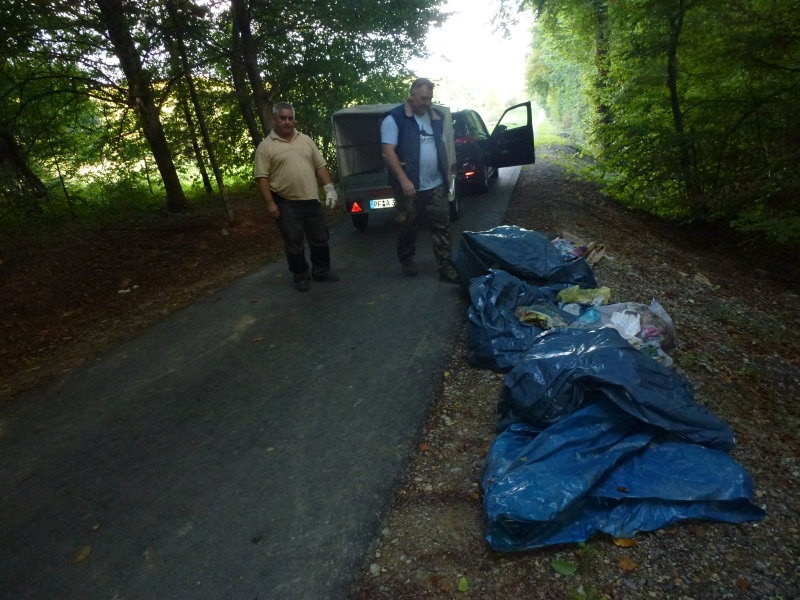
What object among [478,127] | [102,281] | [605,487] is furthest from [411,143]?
[478,127]

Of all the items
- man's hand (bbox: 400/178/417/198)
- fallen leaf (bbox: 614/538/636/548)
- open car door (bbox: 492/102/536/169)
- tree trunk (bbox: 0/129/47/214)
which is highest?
tree trunk (bbox: 0/129/47/214)

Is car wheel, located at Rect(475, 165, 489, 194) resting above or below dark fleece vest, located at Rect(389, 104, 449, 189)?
below

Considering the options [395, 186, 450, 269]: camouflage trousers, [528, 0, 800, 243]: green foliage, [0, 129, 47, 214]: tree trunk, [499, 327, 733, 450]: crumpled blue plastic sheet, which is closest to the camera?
[499, 327, 733, 450]: crumpled blue plastic sheet

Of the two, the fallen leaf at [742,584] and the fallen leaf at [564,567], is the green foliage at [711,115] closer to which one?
the fallen leaf at [742,584]

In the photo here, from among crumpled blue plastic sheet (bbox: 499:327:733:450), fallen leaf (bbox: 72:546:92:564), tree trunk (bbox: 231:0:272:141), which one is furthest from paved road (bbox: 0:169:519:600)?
tree trunk (bbox: 231:0:272:141)

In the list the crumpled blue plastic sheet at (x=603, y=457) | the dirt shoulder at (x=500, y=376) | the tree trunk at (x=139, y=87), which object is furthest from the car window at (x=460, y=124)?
the crumpled blue plastic sheet at (x=603, y=457)

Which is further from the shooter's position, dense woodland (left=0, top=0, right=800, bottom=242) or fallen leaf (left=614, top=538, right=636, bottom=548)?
dense woodland (left=0, top=0, right=800, bottom=242)

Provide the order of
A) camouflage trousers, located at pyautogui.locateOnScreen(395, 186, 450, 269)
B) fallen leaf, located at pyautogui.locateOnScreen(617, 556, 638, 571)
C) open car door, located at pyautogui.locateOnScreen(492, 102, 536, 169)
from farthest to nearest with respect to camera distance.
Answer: open car door, located at pyautogui.locateOnScreen(492, 102, 536, 169) → camouflage trousers, located at pyautogui.locateOnScreen(395, 186, 450, 269) → fallen leaf, located at pyautogui.locateOnScreen(617, 556, 638, 571)

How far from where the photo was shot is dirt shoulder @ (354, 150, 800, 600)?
1.93m

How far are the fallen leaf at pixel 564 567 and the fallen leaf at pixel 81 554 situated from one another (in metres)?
2.26

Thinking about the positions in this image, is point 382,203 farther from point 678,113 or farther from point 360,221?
point 678,113

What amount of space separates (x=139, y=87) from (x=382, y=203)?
5886 millimetres

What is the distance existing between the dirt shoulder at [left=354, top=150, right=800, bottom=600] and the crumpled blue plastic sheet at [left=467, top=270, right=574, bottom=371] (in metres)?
0.14

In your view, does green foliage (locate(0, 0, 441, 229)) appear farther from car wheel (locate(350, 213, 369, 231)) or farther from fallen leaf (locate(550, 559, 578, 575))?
fallen leaf (locate(550, 559, 578, 575))
